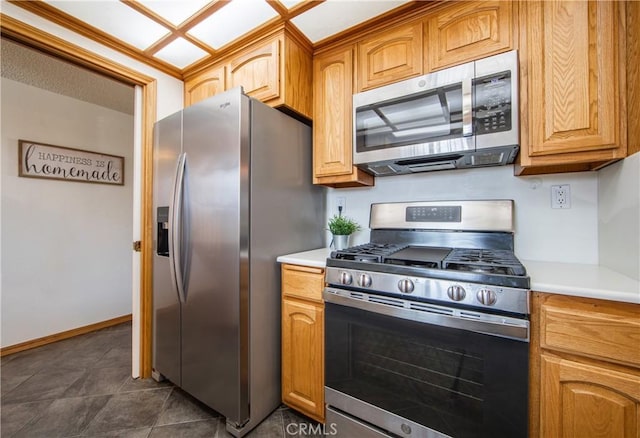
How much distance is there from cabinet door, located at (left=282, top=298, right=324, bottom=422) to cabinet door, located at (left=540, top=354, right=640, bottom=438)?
3.08 feet

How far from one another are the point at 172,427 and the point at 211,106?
183cm

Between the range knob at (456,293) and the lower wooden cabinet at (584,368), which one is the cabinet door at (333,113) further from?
the lower wooden cabinet at (584,368)

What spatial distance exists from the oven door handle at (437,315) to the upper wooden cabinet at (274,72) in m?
Result: 1.23

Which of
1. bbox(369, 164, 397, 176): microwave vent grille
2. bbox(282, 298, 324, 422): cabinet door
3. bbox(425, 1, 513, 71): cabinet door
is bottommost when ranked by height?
bbox(282, 298, 324, 422): cabinet door

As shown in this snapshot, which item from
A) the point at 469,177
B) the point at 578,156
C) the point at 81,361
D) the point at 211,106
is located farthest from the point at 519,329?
the point at 81,361

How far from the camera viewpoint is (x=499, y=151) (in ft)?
4.19

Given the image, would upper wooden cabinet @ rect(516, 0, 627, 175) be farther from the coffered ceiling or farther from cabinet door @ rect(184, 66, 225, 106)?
cabinet door @ rect(184, 66, 225, 106)

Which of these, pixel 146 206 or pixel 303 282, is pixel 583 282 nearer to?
pixel 303 282

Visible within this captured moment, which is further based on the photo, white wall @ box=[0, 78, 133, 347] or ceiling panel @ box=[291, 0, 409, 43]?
white wall @ box=[0, 78, 133, 347]

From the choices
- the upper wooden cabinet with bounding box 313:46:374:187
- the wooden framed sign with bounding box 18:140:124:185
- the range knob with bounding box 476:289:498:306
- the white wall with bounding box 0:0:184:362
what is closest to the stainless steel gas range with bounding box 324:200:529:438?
the range knob with bounding box 476:289:498:306

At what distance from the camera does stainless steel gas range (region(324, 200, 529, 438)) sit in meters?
0.93

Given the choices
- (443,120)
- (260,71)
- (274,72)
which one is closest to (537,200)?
(443,120)

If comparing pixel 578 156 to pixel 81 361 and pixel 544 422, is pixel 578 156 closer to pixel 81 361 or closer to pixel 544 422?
pixel 544 422

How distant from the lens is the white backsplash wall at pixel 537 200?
131 centimetres
